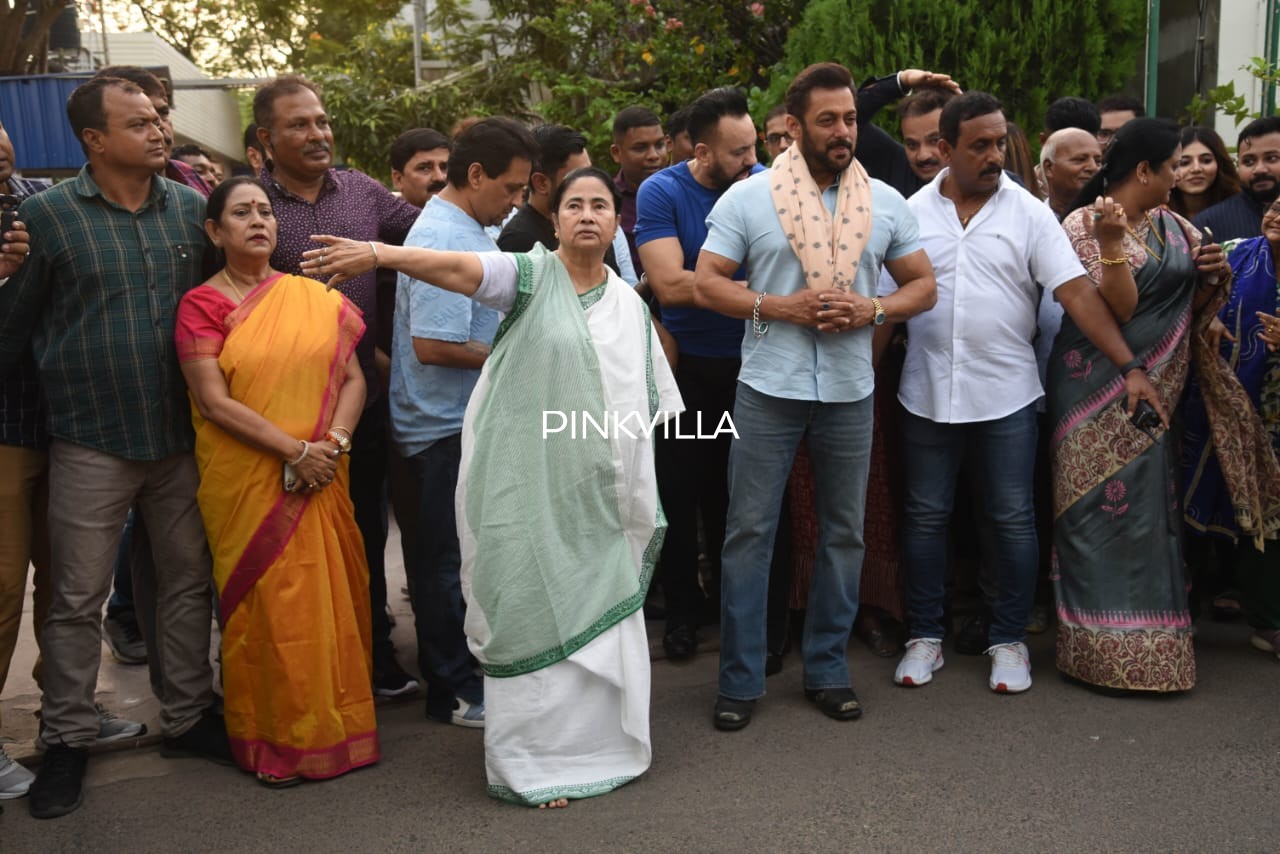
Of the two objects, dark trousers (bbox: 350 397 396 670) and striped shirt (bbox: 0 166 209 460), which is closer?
striped shirt (bbox: 0 166 209 460)

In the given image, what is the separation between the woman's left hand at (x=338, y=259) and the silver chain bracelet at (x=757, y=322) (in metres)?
1.31

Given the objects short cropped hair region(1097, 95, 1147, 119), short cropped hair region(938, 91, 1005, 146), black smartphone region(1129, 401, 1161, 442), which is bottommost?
black smartphone region(1129, 401, 1161, 442)

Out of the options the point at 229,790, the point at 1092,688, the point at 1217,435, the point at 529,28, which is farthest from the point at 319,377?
the point at 529,28

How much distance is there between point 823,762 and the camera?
→ 12.2 ft

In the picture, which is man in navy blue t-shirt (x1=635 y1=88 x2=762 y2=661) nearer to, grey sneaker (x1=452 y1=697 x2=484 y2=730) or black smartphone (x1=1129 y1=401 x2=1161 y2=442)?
grey sneaker (x1=452 y1=697 x2=484 y2=730)

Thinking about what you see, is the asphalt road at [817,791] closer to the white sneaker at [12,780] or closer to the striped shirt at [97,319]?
the white sneaker at [12,780]

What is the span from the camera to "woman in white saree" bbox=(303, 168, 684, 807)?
3506 mm

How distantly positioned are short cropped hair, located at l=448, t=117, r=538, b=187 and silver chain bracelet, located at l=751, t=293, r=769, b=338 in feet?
3.09

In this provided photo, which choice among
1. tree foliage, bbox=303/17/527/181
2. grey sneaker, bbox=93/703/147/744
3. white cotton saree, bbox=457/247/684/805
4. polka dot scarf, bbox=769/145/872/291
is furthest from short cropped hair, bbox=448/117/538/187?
tree foliage, bbox=303/17/527/181

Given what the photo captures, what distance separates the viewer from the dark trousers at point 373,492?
438 cm

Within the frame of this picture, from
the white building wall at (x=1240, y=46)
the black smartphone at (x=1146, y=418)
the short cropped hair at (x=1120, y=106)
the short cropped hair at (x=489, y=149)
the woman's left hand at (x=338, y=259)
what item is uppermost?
the white building wall at (x=1240, y=46)

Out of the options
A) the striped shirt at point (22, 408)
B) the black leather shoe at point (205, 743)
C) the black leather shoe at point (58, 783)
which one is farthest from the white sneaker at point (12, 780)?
the striped shirt at point (22, 408)

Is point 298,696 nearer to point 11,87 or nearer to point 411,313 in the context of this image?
point 411,313

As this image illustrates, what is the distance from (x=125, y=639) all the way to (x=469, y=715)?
180 cm
